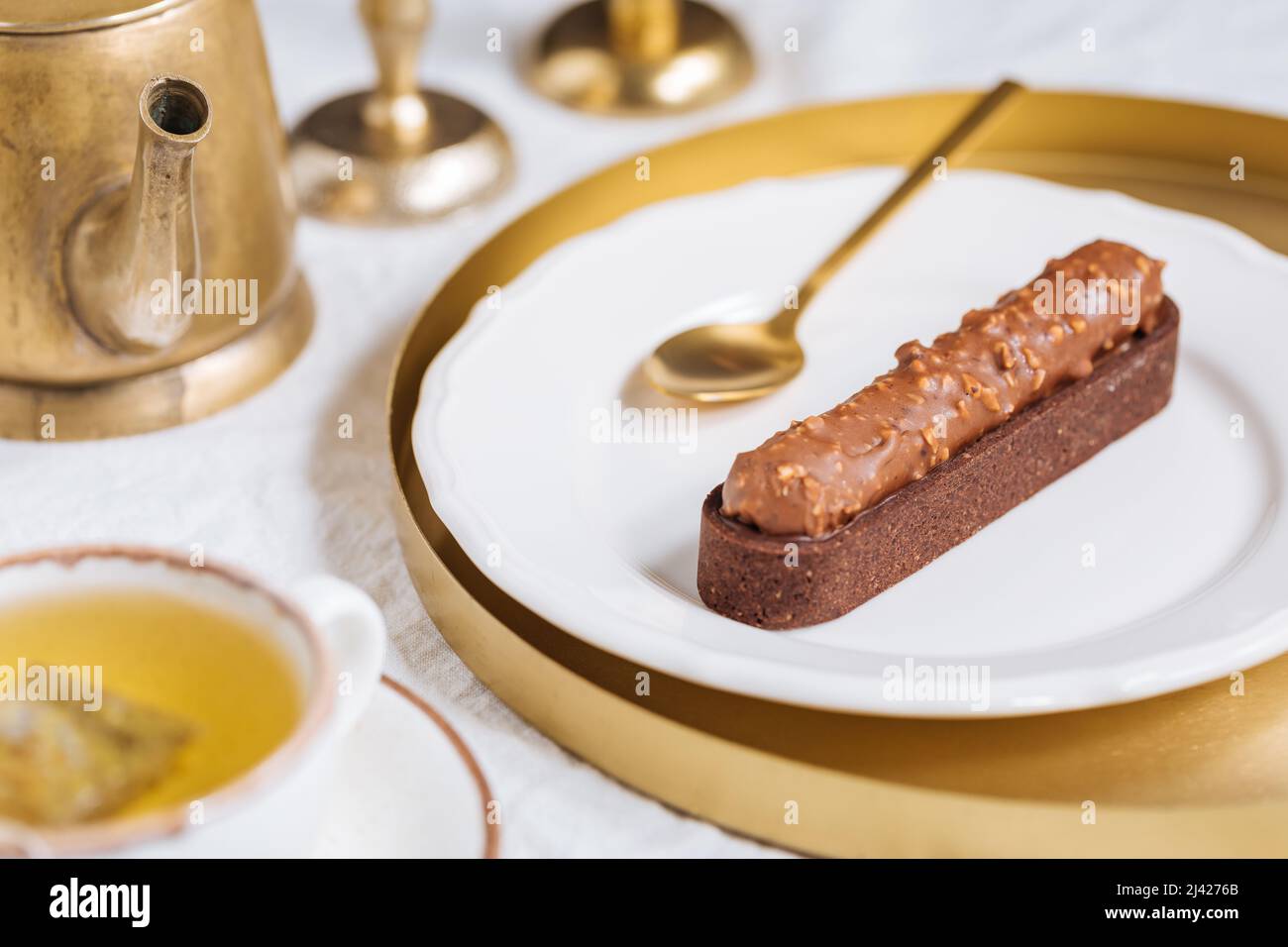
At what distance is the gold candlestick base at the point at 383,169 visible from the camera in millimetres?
1423

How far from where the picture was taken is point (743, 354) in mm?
1170

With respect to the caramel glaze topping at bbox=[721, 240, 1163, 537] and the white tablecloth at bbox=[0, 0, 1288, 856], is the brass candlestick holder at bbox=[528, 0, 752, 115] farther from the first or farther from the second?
the caramel glaze topping at bbox=[721, 240, 1163, 537]

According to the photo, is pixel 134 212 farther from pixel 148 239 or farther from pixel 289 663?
pixel 289 663

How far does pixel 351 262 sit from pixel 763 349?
16.1 inches

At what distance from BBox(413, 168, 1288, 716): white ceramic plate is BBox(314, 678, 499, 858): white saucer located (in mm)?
116

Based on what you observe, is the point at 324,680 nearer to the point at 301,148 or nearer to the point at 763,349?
the point at 763,349

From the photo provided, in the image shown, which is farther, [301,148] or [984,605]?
[301,148]

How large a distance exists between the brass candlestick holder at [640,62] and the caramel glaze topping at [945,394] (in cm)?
60

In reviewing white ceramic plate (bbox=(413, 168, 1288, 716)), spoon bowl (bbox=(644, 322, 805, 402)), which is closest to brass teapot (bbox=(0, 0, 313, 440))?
white ceramic plate (bbox=(413, 168, 1288, 716))

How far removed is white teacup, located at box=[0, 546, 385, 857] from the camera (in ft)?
2.04

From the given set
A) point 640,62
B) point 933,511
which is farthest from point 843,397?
point 640,62

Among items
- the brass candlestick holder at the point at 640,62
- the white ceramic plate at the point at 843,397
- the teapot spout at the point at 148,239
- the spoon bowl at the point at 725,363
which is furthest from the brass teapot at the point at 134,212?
the brass candlestick holder at the point at 640,62

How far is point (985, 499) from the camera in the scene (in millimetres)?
1019
